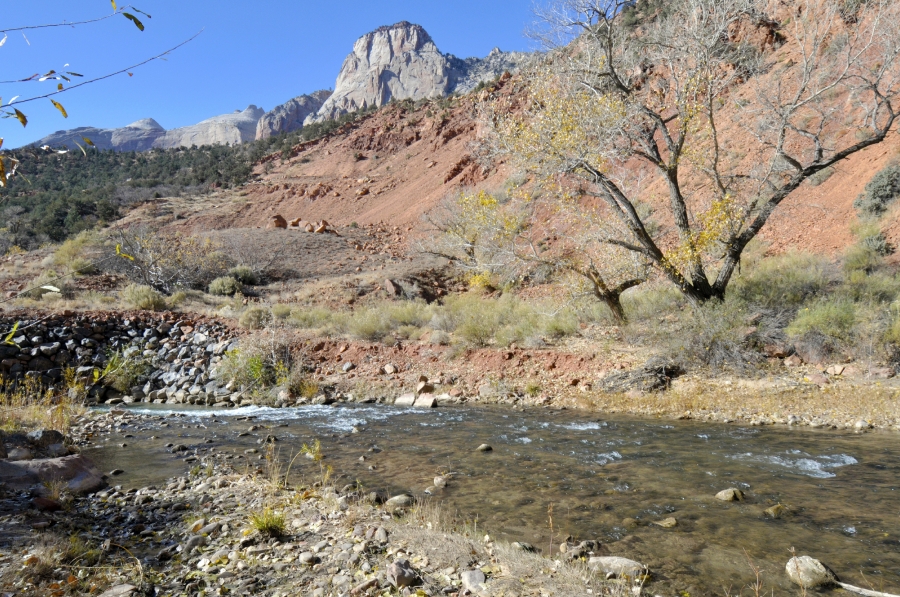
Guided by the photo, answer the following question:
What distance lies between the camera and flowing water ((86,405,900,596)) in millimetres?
4180

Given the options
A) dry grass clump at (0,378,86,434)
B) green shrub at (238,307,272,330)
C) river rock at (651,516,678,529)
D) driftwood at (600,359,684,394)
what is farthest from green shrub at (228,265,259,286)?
river rock at (651,516,678,529)

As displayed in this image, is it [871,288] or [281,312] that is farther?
[281,312]

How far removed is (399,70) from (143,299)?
306 ft

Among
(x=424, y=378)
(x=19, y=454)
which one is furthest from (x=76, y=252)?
(x=19, y=454)

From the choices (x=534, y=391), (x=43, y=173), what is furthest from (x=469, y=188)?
(x=43, y=173)

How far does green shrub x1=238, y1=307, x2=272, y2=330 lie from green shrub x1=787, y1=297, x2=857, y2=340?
12.7 meters

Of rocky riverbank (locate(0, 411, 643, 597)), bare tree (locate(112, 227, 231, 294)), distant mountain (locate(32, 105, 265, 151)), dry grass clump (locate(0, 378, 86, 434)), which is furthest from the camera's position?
distant mountain (locate(32, 105, 265, 151))

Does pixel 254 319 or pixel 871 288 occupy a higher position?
pixel 254 319

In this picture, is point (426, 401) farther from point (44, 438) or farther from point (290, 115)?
point (290, 115)

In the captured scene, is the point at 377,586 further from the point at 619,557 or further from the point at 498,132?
the point at 498,132

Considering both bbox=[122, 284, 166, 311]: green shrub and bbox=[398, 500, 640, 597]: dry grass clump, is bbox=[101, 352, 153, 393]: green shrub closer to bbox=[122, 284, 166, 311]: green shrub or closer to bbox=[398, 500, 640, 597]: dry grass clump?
bbox=[122, 284, 166, 311]: green shrub

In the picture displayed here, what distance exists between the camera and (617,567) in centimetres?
380

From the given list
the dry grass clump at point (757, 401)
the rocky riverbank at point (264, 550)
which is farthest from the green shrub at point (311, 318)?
the rocky riverbank at point (264, 550)

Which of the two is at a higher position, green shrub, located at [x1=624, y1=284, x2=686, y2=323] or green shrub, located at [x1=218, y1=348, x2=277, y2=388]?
green shrub, located at [x1=624, y1=284, x2=686, y2=323]
